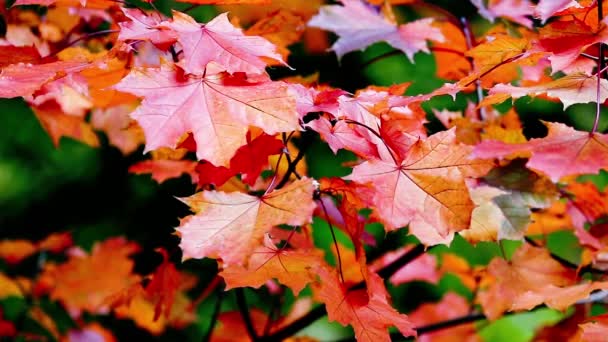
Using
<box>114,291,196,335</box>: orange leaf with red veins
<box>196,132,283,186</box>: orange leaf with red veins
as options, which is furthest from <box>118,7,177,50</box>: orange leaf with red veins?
<box>114,291,196,335</box>: orange leaf with red veins

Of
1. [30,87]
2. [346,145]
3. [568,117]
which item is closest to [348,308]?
[346,145]

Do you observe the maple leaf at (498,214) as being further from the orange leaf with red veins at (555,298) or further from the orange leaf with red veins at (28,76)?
the orange leaf with red veins at (28,76)

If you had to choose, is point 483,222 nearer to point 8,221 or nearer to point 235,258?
point 235,258

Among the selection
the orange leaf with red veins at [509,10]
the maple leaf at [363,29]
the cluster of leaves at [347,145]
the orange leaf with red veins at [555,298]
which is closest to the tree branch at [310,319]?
the cluster of leaves at [347,145]

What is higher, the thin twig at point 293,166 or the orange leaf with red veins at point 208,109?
the orange leaf with red veins at point 208,109

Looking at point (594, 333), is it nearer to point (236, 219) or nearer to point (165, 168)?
point (236, 219)

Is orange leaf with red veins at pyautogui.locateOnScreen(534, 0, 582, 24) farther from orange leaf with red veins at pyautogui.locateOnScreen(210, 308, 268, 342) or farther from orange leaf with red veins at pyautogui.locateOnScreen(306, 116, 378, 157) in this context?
orange leaf with red veins at pyautogui.locateOnScreen(210, 308, 268, 342)

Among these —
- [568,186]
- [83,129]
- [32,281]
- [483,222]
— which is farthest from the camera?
[32,281]
